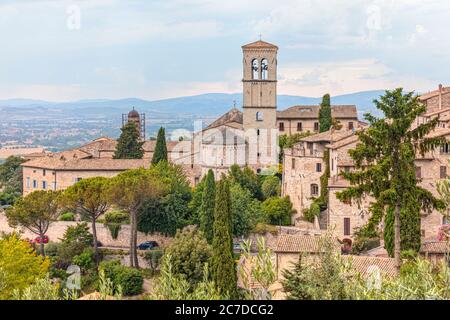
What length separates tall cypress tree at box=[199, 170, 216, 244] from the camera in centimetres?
4212

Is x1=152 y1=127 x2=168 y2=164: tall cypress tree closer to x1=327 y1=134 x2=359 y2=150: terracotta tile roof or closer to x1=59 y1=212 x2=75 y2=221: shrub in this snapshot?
x1=59 y1=212 x2=75 y2=221: shrub

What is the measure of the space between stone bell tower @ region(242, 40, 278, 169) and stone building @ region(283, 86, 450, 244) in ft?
38.1

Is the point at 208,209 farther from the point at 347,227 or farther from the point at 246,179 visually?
the point at 347,227

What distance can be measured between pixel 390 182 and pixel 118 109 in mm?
152547

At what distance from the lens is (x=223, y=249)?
110ft

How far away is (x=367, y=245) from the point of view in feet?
120

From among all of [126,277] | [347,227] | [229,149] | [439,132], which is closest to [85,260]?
[126,277]

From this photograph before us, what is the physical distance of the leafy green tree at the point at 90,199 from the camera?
4253 centimetres

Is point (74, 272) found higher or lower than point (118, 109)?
lower

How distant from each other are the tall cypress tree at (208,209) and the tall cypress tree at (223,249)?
20.6ft

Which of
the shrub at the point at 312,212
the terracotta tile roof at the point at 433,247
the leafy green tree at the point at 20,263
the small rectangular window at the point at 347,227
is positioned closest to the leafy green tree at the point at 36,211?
the leafy green tree at the point at 20,263
